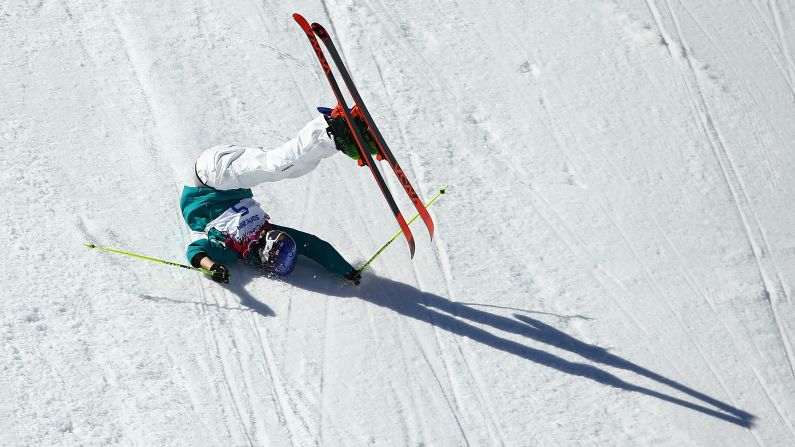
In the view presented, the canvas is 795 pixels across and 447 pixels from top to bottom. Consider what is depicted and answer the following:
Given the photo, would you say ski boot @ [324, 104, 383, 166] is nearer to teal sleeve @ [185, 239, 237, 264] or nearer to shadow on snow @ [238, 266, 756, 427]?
shadow on snow @ [238, 266, 756, 427]

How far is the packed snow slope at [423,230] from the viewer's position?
21.5ft

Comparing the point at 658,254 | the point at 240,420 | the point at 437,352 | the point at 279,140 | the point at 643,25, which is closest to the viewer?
the point at 240,420

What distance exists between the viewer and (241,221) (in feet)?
23.9

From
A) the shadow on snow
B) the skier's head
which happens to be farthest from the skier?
the shadow on snow

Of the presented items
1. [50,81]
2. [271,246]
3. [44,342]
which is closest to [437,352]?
[271,246]

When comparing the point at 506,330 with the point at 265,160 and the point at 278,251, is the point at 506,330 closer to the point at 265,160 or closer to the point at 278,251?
the point at 278,251

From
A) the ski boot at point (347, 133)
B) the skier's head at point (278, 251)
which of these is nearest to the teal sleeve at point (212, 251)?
the skier's head at point (278, 251)

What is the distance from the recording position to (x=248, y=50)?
944 centimetres

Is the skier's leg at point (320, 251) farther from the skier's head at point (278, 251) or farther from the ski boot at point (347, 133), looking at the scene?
the ski boot at point (347, 133)

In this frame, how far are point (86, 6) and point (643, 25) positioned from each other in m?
5.27

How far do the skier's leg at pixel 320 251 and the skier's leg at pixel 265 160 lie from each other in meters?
0.50

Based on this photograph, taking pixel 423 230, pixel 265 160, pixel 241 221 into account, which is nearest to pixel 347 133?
pixel 265 160

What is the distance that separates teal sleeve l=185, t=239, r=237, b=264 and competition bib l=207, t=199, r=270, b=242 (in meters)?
0.10

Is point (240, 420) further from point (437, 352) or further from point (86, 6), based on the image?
point (86, 6)
